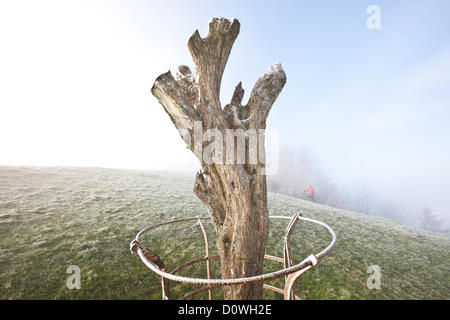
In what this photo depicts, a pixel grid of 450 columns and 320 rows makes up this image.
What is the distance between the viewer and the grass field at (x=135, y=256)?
4.07 metres

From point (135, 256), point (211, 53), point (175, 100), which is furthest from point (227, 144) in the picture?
point (135, 256)

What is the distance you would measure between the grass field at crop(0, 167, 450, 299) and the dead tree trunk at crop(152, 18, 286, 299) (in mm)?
2033

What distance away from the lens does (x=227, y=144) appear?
8.33 feet

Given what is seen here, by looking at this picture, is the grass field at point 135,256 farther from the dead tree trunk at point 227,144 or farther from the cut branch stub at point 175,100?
the cut branch stub at point 175,100

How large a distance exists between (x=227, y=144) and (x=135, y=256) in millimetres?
4388

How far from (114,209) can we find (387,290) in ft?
33.5

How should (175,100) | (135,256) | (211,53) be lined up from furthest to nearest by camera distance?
(135,256), (211,53), (175,100)

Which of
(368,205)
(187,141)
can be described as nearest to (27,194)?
(187,141)

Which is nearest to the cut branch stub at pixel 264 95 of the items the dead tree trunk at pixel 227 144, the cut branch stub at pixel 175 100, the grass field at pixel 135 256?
the dead tree trunk at pixel 227 144

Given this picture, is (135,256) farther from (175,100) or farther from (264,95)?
(264,95)

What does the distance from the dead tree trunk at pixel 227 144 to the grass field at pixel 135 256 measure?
2033 mm

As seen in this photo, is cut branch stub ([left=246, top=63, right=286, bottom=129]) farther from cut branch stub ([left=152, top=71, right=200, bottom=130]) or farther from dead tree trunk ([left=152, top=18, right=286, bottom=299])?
cut branch stub ([left=152, top=71, right=200, bottom=130])

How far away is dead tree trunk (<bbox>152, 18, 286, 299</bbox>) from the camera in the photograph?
2.47 m

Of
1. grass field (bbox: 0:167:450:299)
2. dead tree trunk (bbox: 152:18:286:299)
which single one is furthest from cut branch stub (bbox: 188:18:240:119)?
grass field (bbox: 0:167:450:299)
